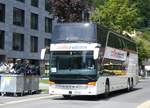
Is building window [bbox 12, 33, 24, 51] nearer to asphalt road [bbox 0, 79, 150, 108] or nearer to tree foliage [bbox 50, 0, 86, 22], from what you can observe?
tree foliage [bbox 50, 0, 86, 22]

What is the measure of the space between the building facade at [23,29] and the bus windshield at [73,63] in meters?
30.9

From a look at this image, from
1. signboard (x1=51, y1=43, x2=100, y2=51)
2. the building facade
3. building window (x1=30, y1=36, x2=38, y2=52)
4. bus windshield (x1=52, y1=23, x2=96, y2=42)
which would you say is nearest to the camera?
signboard (x1=51, y1=43, x2=100, y2=51)

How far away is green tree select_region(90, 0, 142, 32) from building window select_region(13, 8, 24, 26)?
948cm

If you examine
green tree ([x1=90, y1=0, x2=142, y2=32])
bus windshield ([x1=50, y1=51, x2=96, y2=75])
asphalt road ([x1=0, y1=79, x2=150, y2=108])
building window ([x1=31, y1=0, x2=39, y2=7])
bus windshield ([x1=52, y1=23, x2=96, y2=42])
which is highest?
building window ([x1=31, y1=0, x2=39, y2=7])

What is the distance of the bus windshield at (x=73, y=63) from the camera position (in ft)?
76.3

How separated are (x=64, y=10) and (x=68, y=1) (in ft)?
2.83

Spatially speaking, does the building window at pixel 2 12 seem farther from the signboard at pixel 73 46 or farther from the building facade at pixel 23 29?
the signboard at pixel 73 46

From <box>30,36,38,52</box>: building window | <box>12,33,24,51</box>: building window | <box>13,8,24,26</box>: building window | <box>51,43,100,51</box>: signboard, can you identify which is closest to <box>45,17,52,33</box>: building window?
<box>30,36,38,52</box>: building window

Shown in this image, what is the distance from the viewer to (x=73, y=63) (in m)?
23.4

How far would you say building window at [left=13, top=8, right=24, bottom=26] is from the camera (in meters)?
60.5

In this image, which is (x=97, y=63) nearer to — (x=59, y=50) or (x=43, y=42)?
(x=59, y=50)

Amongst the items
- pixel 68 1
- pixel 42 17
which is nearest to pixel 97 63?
pixel 68 1

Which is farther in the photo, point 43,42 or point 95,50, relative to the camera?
point 43,42

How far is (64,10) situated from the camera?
4075 centimetres
